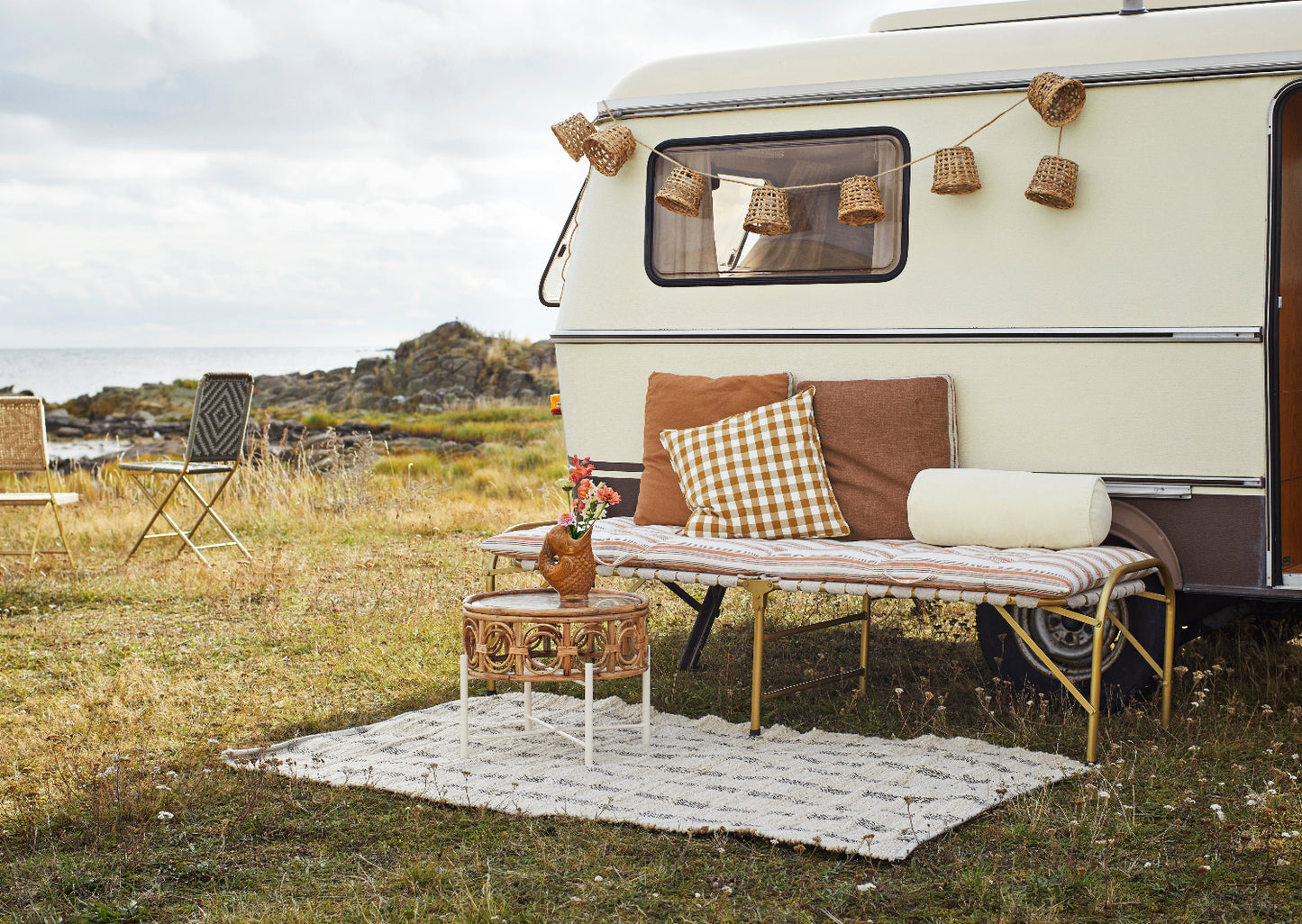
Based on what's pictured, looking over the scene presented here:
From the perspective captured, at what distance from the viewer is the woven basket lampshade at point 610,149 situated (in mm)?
4746

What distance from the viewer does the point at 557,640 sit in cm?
362

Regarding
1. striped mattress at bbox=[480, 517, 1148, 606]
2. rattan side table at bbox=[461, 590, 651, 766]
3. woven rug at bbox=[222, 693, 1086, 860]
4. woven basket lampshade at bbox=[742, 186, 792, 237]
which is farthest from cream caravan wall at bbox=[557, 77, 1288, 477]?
rattan side table at bbox=[461, 590, 651, 766]

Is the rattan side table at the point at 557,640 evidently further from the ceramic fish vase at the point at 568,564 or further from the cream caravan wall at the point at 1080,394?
the cream caravan wall at the point at 1080,394

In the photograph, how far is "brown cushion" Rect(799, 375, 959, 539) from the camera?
433 centimetres

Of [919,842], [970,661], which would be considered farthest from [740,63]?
[919,842]

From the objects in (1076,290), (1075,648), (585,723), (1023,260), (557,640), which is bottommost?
(585,723)

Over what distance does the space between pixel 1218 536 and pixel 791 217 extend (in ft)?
6.07

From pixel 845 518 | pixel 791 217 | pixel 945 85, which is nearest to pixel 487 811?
pixel 845 518

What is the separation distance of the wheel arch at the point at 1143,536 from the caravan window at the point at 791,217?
115 centimetres

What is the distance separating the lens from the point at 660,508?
466 centimetres

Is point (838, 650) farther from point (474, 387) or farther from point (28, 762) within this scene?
point (474, 387)

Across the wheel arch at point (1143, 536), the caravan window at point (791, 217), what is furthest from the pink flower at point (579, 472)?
the wheel arch at point (1143, 536)

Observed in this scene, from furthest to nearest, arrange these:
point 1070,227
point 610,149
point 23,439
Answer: point 23,439 < point 610,149 < point 1070,227

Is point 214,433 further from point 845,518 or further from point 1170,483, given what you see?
point 1170,483
